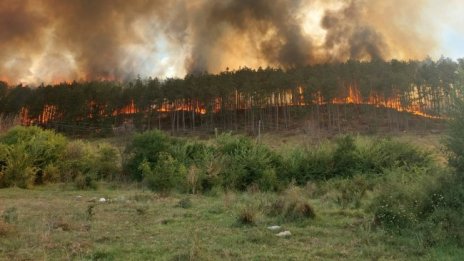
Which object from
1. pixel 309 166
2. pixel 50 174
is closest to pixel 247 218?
pixel 309 166

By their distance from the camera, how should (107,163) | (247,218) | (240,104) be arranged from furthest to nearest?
(240,104) → (107,163) → (247,218)

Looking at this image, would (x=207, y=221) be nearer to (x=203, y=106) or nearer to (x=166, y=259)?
(x=166, y=259)

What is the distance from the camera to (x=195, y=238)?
1101 cm

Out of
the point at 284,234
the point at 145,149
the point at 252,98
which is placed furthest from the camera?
the point at 252,98

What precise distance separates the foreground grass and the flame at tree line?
69730 millimetres

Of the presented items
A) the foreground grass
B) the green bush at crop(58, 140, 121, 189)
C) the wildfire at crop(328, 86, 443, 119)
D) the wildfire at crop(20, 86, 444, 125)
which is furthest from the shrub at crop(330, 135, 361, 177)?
the wildfire at crop(328, 86, 443, 119)

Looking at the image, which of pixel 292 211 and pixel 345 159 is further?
pixel 345 159

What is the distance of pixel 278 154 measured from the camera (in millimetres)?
32906

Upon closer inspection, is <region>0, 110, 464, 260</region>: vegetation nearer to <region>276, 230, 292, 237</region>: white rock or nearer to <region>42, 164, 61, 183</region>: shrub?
<region>276, 230, 292, 237</region>: white rock

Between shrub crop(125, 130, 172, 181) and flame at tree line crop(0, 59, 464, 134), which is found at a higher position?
flame at tree line crop(0, 59, 464, 134)

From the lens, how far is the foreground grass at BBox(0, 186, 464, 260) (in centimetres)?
941

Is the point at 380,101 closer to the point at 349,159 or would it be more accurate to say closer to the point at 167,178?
the point at 349,159

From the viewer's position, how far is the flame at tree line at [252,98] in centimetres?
8688

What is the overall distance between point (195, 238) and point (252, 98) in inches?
3210
